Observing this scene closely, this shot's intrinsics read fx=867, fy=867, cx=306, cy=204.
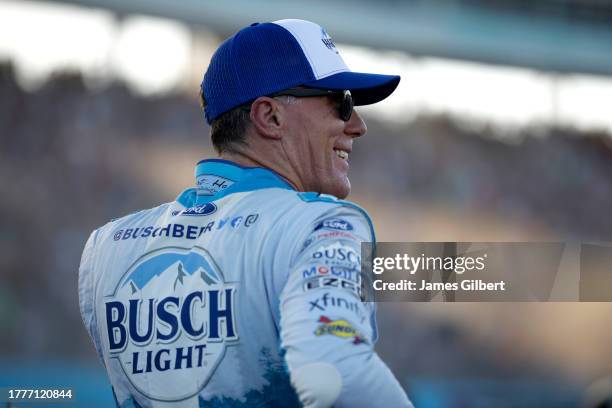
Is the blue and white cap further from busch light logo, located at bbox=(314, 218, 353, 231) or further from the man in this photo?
busch light logo, located at bbox=(314, 218, 353, 231)

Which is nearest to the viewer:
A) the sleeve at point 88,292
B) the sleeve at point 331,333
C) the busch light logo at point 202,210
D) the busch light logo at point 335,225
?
the sleeve at point 331,333

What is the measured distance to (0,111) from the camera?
10055 mm

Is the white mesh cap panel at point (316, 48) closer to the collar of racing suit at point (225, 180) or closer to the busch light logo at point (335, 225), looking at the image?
the collar of racing suit at point (225, 180)

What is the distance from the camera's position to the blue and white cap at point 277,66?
5.08 ft

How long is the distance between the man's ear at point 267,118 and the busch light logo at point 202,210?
18cm

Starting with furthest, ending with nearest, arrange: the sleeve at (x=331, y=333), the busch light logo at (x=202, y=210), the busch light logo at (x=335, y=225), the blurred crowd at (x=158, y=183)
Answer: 1. the blurred crowd at (x=158, y=183)
2. the busch light logo at (x=202, y=210)
3. the busch light logo at (x=335, y=225)
4. the sleeve at (x=331, y=333)

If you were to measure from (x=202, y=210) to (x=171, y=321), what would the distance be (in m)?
0.21

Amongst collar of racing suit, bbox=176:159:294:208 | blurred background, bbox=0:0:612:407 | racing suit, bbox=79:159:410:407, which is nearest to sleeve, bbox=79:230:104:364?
racing suit, bbox=79:159:410:407

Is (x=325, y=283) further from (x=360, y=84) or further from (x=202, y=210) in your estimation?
(x=360, y=84)

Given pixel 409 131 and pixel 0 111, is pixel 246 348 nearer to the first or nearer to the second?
pixel 0 111

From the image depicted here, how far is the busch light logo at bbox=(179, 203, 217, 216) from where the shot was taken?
150 centimetres

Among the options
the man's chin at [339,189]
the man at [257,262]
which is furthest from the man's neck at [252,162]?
the man's chin at [339,189]

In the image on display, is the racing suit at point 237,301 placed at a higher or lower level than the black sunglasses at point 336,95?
lower

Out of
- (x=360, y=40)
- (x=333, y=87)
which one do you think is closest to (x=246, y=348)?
(x=333, y=87)
